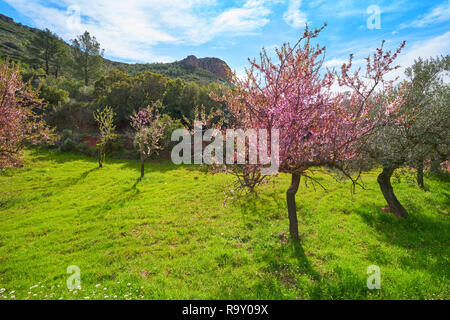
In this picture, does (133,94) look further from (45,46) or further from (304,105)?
(45,46)

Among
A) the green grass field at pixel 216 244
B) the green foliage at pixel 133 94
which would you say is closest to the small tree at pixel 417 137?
the green grass field at pixel 216 244

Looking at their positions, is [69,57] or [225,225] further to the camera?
[69,57]

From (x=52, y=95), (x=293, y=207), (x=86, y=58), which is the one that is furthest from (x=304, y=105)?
(x=86, y=58)

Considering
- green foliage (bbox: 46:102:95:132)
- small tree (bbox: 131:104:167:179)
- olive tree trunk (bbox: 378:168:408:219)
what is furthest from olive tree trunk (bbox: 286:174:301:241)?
green foliage (bbox: 46:102:95:132)

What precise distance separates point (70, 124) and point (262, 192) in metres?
44.6

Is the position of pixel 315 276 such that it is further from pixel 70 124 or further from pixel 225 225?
pixel 70 124

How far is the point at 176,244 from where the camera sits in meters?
8.86

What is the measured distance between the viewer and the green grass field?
6.02 metres

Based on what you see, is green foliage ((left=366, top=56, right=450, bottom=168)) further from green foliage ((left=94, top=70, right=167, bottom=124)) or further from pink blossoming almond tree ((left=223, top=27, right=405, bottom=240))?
green foliage ((left=94, top=70, right=167, bottom=124))

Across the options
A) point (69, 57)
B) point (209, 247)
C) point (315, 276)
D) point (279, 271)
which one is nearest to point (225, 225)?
point (209, 247)

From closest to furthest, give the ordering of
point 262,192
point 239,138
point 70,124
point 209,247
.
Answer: point 239,138 < point 209,247 < point 262,192 < point 70,124

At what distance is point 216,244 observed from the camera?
8602 millimetres

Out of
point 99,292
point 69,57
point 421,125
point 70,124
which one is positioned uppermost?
point 69,57

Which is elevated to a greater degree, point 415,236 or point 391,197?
point 391,197
